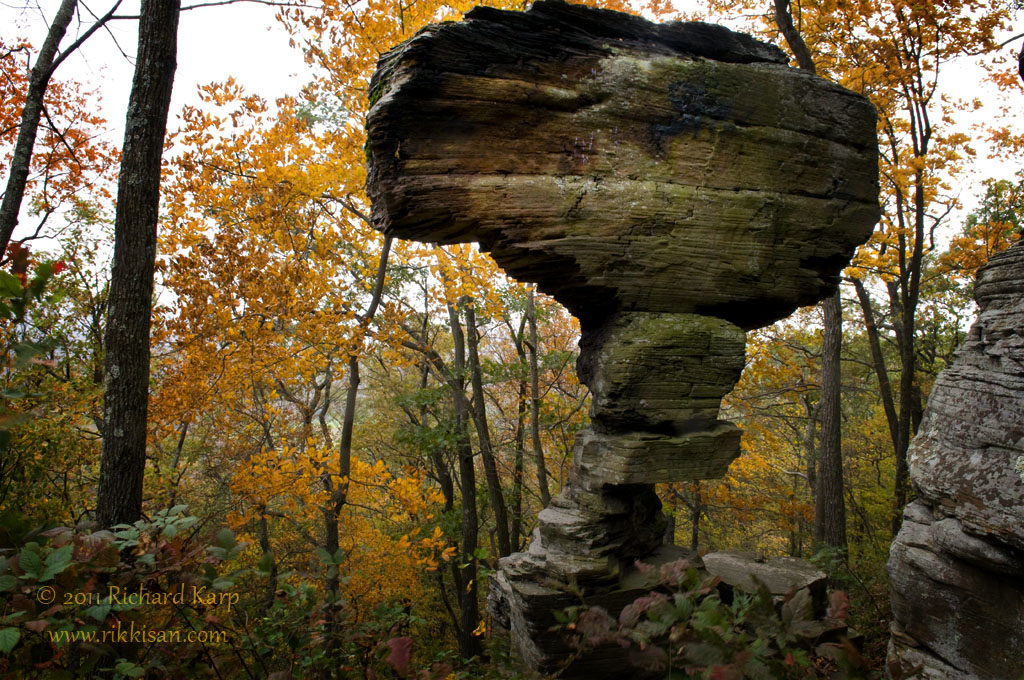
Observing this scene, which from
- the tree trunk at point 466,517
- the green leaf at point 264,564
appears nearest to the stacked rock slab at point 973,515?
the green leaf at point 264,564

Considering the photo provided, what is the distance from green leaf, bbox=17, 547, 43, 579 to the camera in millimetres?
1821

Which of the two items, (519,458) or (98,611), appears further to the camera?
(519,458)

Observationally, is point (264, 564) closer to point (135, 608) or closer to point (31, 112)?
point (135, 608)

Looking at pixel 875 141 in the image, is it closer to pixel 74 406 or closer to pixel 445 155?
pixel 445 155

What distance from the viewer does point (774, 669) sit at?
7.45ft

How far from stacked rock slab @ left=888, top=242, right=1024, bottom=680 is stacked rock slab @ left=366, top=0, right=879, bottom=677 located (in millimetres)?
1523

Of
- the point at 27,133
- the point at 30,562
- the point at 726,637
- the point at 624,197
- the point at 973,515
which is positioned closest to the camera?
the point at 30,562

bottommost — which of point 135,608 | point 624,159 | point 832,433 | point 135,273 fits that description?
point 135,608

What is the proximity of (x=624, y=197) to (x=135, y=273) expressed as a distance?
403 cm

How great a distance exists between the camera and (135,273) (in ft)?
14.7

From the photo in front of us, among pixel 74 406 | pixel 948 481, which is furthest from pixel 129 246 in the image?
pixel 948 481

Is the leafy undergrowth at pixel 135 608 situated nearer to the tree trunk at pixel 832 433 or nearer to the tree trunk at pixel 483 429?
the tree trunk at pixel 832 433

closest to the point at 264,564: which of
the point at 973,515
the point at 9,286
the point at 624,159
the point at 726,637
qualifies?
the point at 9,286

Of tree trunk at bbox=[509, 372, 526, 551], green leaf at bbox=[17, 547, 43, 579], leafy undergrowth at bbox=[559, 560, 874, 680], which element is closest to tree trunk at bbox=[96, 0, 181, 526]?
green leaf at bbox=[17, 547, 43, 579]
